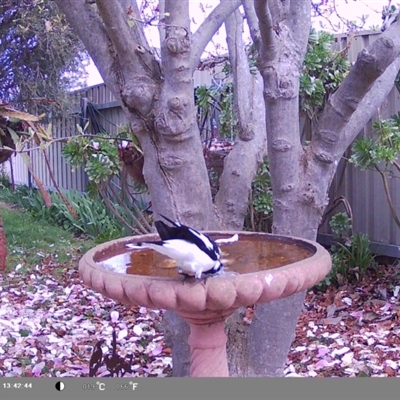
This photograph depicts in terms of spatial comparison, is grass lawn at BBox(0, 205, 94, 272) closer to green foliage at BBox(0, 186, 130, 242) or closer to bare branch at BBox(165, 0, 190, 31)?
green foliage at BBox(0, 186, 130, 242)

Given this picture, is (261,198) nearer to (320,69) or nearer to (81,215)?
(320,69)

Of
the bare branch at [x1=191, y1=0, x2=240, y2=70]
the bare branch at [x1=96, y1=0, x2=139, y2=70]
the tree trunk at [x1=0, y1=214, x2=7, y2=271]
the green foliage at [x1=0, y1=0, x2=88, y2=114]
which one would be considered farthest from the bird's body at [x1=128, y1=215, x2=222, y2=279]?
the green foliage at [x1=0, y1=0, x2=88, y2=114]

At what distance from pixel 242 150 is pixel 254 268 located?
41.1 inches

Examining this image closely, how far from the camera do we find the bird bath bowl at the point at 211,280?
1444 mm

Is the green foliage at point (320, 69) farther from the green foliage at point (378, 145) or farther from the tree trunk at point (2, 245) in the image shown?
the tree trunk at point (2, 245)

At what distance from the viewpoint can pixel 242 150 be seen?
2592 mm

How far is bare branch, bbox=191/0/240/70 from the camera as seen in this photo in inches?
97.7

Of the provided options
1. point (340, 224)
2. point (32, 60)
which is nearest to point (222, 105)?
point (340, 224)

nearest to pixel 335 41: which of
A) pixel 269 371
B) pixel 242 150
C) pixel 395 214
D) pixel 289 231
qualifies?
pixel 395 214

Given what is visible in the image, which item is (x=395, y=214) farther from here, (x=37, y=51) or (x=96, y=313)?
(x=37, y=51)

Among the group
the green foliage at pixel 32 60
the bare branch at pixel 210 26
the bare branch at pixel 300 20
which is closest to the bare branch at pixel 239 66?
the bare branch at pixel 210 26

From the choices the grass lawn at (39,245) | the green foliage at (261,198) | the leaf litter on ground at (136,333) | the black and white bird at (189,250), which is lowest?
the leaf litter on ground at (136,333)

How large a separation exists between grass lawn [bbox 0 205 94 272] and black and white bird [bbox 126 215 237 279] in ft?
12.2

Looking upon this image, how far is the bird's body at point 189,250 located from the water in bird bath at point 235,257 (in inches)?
6.5
